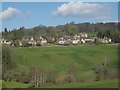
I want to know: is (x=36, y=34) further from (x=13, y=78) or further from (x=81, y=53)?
(x=13, y=78)

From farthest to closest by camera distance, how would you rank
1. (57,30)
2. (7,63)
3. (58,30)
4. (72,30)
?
(72,30), (58,30), (57,30), (7,63)

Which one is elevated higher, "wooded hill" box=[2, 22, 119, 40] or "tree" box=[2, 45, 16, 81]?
"wooded hill" box=[2, 22, 119, 40]

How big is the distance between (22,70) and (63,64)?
3045mm

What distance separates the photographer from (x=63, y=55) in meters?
13.8

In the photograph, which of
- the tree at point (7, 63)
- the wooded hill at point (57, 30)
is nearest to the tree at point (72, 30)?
the wooded hill at point (57, 30)

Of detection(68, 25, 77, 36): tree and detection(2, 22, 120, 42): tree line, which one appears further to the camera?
detection(68, 25, 77, 36): tree

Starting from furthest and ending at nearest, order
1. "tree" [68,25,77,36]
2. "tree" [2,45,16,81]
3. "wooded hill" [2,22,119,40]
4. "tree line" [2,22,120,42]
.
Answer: "tree" [68,25,77,36]
"wooded hill" [2,22,119,40]
"tree line" [2,22,120,42]
"tree" [2,45,16,81]

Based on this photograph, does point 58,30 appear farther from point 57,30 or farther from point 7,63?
point 7,63

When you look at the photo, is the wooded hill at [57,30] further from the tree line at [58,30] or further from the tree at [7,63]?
the tree at [7,63]

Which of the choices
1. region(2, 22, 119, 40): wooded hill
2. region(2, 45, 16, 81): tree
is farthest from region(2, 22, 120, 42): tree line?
region(2, 45, 16, 81): tree

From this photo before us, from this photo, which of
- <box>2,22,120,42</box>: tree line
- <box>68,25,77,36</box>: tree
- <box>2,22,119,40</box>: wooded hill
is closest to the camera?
<box>2,22,120,42</box>: tree line

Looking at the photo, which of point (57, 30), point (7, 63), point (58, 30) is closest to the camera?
point (7, 63)

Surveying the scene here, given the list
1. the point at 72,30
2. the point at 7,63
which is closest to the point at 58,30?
the point at 72,30

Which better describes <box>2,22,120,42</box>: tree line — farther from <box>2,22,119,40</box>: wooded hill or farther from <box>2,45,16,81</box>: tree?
<box>2,45,16,81</box>: tree
